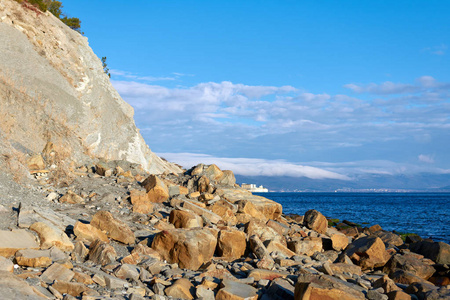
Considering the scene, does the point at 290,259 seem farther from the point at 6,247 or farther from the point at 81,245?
the point at 6,247

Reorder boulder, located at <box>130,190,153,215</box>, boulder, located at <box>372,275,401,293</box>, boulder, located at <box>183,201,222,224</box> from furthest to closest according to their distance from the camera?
1. boulder, located at <box>183,201,222,224</box>
2. boulder, located at <box>130,190,153,215</box>
3. boulder, located at <box>372,275,401,293</box>

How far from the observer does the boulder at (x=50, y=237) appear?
9781mm

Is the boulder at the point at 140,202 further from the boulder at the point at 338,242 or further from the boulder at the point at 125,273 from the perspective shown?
the boulder at the point at 338,242

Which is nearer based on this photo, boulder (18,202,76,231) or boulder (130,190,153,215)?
boulder (18,202,76,231)

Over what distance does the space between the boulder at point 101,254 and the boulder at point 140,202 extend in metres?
5.35

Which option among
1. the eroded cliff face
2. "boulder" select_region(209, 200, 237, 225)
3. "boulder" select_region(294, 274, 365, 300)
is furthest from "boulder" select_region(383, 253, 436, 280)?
the eroded cliff face

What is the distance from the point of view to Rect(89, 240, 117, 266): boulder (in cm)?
984

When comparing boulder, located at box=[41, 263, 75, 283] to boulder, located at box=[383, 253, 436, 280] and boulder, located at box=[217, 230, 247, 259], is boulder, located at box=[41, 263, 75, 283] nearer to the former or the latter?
boulder, located at box=[217, 230, 247, 259]

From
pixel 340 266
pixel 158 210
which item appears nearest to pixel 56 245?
pixel 158 210

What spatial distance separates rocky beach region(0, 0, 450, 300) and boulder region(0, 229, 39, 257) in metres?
0.03

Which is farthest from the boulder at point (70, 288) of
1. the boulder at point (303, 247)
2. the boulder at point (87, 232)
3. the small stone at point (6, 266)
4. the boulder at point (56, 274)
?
the boulder at point (303, 247)

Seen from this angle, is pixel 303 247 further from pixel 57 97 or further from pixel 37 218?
pixel 57 97

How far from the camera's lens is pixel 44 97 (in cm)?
2266

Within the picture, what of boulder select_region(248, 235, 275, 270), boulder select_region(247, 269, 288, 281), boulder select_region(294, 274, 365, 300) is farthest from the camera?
boulder select_region(248, 235, 275, 270)
